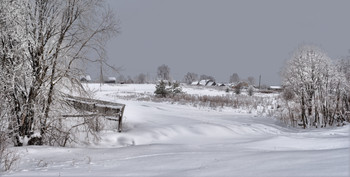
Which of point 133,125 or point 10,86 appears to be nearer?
point 10,86

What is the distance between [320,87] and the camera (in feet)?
38.0

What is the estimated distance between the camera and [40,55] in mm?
6652

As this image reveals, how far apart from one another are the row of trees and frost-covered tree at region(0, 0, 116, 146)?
32.7ft

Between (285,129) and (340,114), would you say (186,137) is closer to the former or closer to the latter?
(285,129)

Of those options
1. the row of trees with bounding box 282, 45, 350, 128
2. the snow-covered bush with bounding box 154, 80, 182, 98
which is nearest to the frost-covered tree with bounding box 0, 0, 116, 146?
the row of trees with bounding box 282, 45, 350, 128

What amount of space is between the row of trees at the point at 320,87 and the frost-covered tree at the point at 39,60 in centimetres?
996

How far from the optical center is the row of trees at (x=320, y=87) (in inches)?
448

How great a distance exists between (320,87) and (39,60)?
12398 millimetres

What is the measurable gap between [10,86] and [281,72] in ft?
41.9

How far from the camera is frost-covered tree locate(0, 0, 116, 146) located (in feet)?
20.4

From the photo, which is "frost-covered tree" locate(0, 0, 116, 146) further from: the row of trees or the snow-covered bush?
the snow-covered bush

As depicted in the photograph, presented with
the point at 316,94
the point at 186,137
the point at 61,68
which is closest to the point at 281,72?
the point at 316,94

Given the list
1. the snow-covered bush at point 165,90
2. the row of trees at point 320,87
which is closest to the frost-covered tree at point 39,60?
the row of trees at point 320,87

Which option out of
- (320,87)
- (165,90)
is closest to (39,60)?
(320,87)
